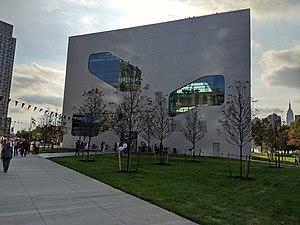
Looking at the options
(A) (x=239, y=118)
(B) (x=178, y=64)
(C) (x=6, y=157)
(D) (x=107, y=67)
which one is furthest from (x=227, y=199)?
(D) (x=107, y=67)

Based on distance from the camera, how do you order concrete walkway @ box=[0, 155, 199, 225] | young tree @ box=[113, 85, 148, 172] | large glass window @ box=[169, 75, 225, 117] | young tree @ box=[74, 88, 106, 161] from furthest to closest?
Result: large glass window @ box=[169, 75, 225, 117], young tree @ box=[74, 88, 106, 161], young tree @ box=[113, 85, 148, 172], concrete walkway @ box=[0, 155, 199, 225]

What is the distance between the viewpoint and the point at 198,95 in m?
41.0

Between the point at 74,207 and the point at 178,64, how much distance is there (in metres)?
38.0

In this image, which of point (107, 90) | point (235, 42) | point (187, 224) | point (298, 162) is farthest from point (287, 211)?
point (107, 90)

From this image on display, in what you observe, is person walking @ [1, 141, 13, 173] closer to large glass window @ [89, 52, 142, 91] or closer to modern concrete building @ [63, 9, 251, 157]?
modern concrete building @ [63, 9, 251, 157]

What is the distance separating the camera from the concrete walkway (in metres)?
6.37

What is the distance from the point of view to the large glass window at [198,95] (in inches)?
1578

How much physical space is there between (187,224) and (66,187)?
611 centimetres

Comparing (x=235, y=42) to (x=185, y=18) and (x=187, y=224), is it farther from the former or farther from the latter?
(x=187, y=224)

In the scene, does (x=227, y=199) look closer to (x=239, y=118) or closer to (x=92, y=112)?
(x=239, y=118)

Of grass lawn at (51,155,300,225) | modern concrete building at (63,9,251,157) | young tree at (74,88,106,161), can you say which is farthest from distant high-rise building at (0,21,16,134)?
grass lawn at (51,155,300,225)

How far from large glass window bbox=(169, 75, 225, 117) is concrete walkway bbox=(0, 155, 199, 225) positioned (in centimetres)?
3145

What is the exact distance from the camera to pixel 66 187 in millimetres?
10820

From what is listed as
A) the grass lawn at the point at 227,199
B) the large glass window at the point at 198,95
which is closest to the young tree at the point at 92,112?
the large glass window at the point at 198,95
